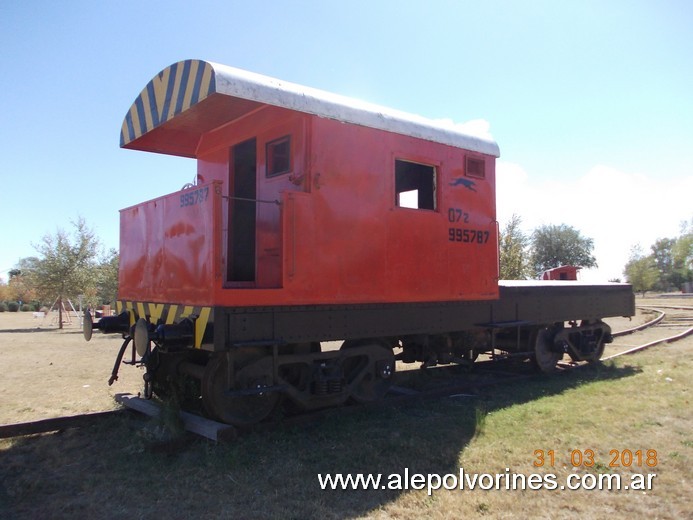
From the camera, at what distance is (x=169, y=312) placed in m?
5.28

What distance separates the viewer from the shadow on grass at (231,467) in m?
3.70

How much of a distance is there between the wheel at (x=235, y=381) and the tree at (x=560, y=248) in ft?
194

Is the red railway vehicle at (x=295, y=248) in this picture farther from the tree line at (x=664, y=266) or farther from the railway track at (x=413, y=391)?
the tree line at (x=664, y=266)

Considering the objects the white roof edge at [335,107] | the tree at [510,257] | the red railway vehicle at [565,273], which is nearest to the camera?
the white roof edge at [335,107]

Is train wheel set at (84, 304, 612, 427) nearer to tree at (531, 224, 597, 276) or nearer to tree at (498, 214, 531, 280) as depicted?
tree at (498, 214, 531, 280)

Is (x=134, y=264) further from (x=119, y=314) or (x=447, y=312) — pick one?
(x=447, y=312)

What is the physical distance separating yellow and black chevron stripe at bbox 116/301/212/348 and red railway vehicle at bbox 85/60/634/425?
0.02 m

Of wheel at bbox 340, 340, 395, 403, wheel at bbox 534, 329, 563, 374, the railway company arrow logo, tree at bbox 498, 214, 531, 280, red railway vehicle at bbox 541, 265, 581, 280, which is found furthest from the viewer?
tree at bbox 498, 214, 531, 280

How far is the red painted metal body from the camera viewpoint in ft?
16.1

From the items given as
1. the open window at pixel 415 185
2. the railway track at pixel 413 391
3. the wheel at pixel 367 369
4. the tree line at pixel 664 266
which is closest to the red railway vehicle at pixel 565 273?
the railway track at pixel 413 391

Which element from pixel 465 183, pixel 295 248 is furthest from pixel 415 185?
pixel 295 248

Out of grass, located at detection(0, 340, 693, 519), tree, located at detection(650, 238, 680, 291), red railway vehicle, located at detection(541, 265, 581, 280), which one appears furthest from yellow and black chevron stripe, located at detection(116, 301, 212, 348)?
tree, located at detection(650, 238, 680, 291)

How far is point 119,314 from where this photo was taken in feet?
20.5

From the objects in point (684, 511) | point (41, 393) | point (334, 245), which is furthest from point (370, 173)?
point (41, 393)
